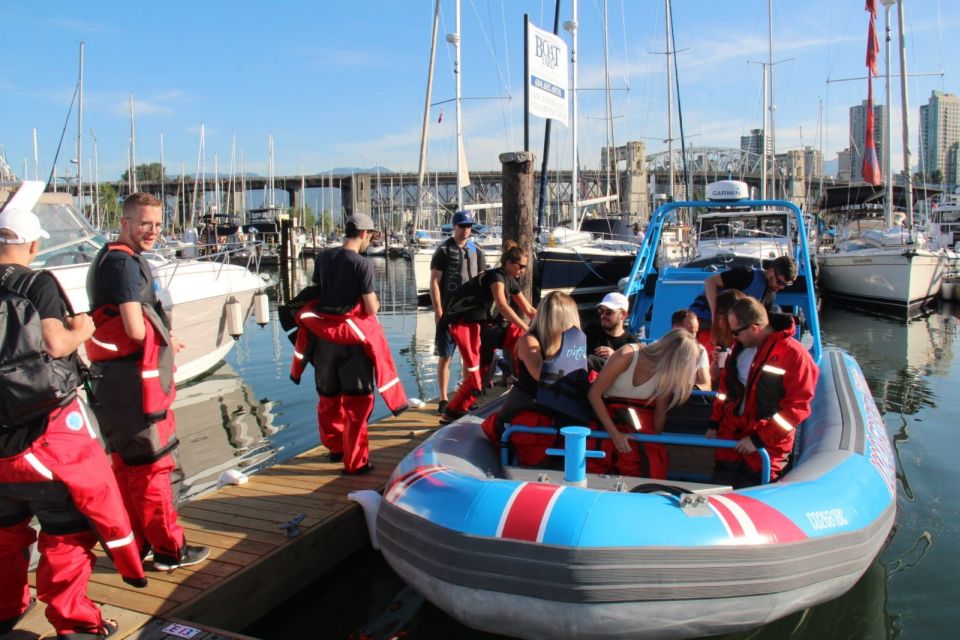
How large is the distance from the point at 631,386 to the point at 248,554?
89.0 inches

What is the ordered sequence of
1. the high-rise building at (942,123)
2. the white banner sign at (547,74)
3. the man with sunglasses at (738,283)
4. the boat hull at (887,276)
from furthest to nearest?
the high-rise building at (942,123)
the boat hull at (887,276)
the white banner sign at (547,74)
the man with sunglasses at (738,283)

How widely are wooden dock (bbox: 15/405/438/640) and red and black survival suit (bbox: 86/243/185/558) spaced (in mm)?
410

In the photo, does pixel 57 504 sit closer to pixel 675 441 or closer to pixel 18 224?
pixel 18 224

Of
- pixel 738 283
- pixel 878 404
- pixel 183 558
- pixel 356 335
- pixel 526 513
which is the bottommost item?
pixel 878 404

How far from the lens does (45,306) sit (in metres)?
2.81

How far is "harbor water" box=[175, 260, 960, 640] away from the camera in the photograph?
13.9 ft

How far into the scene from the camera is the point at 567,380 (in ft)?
14.2

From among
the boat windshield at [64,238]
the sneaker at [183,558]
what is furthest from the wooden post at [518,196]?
the sneaker at [183,558]

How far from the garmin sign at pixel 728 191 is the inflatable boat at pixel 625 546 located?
4244 mm

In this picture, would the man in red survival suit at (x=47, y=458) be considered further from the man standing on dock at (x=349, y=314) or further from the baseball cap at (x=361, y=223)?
the baseball cap at (x=361, y=223)

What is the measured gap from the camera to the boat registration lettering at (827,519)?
3.44m

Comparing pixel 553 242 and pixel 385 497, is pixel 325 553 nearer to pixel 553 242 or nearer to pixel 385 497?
pixel 385 497

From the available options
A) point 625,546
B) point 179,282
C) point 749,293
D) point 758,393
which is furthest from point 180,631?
point 179,282

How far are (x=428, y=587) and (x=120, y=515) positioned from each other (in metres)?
1.38
